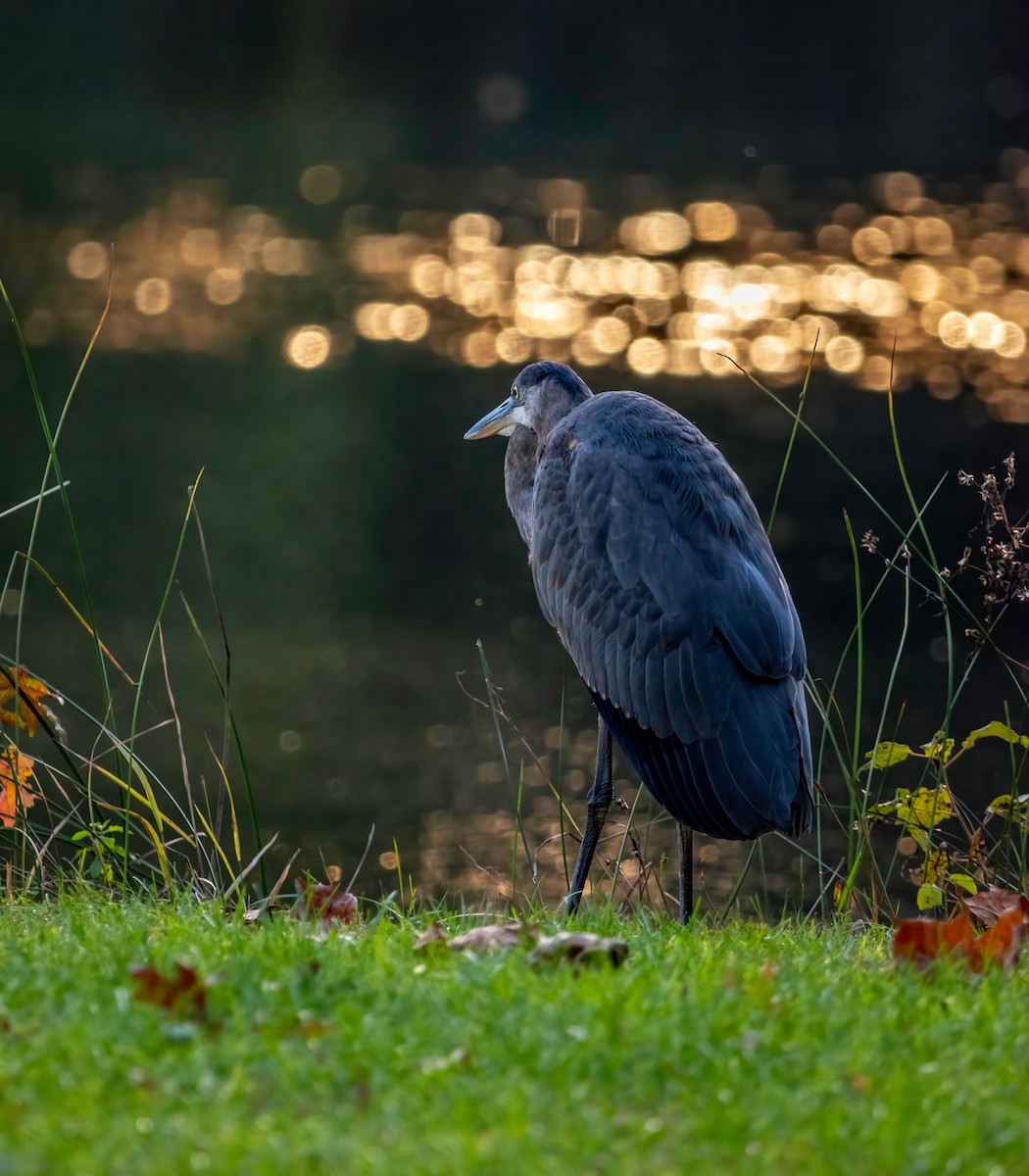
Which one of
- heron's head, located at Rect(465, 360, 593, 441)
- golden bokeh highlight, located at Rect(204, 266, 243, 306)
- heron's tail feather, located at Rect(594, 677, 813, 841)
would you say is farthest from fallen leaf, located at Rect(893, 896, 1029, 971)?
golden bokeh highlight, located at Rect(204, 266, 243, 306)

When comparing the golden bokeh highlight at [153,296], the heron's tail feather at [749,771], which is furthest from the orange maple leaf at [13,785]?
the golden bokeh highlight at [153,296]

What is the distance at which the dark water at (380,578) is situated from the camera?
31.4 ft

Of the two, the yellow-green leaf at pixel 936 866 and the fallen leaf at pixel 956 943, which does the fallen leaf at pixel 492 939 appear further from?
the yellow-green leaf at pixel 936 866

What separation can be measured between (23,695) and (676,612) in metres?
1.86

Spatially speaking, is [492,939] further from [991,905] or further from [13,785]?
[13,785]

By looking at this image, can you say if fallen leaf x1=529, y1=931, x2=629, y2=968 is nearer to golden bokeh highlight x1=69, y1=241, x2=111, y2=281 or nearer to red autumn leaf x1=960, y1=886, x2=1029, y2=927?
red autumn leaf x1=960, y1=886, x2=1029, y2=927

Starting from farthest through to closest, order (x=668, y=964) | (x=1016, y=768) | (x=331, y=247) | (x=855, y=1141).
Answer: (x=331, y=247)
(x=1016, y=768)
(x=668, y=964)
(x=855, y=1141)

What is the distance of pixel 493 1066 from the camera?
2.41m

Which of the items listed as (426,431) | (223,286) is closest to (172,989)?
(426,431)

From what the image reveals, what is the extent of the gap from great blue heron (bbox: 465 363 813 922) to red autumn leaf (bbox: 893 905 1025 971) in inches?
37.3

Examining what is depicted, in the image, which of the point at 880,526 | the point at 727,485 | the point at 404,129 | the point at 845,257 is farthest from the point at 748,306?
the point at 727,485

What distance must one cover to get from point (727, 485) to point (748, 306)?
16.1 meters

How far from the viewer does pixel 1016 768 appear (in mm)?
4656

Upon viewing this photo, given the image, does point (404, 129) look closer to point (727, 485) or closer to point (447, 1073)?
point (727, 485)
